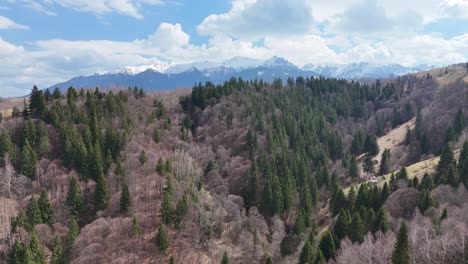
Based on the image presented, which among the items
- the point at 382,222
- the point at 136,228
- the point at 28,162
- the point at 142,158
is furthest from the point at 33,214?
the point at 382,222

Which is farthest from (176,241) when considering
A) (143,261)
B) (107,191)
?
(107,191)

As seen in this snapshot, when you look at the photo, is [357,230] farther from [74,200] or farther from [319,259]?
[74,200]

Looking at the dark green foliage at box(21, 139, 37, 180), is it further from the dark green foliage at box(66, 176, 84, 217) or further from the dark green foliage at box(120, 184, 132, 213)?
the dark green foliage at box(120, 184, 132, 213)

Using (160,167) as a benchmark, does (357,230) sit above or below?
below

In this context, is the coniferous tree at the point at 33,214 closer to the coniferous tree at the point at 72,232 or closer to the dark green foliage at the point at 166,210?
the coniferous tree at the point at 72,232

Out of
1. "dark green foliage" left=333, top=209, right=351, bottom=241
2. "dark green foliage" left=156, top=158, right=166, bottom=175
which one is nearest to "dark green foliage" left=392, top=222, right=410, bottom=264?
"dark green foliage" left=333, top=209, right=351, bottom=241

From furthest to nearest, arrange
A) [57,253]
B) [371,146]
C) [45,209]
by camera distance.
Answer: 1. [371,146]
2. [45,209]
3. [57,253]

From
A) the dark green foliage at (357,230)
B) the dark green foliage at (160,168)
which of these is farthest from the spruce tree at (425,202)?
the dark green foliage at (160,168)
